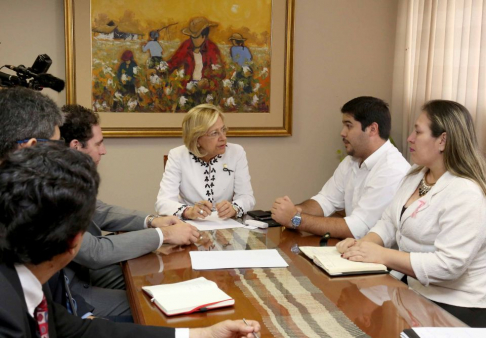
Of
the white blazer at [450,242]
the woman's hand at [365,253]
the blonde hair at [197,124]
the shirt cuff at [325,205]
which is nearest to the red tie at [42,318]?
the woman's hand at [365,253]

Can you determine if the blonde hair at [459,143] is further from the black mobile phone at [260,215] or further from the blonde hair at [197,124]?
the blonde hair at [197,124]

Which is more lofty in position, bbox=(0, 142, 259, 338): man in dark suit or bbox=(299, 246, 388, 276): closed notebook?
bbox=(0, 142, 259, 338): man in dark suit

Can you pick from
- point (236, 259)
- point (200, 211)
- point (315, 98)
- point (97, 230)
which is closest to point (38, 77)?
point (97, 230)

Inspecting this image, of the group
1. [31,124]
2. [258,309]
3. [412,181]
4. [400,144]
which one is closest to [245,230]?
[412,181]

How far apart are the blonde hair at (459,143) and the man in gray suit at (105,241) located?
3.63ft

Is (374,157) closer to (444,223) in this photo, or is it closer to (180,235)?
(444,223)

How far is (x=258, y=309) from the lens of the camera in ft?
5.09

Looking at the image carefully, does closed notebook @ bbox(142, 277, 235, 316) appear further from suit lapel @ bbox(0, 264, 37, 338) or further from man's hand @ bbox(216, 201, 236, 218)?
man's hand @ bbox(216, 201, 236, 218)

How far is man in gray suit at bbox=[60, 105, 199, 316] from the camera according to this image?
203 centimetres

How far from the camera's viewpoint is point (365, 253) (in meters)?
1.99

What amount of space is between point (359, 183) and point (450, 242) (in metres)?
0.98

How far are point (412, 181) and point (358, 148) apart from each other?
24.3 inches

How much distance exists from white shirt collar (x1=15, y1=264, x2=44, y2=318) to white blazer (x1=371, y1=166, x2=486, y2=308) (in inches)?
53.7

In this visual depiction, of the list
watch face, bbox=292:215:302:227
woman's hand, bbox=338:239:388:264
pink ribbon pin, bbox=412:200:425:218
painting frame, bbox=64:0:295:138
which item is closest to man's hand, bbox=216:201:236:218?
watch face, bbox=292:215:302:227
